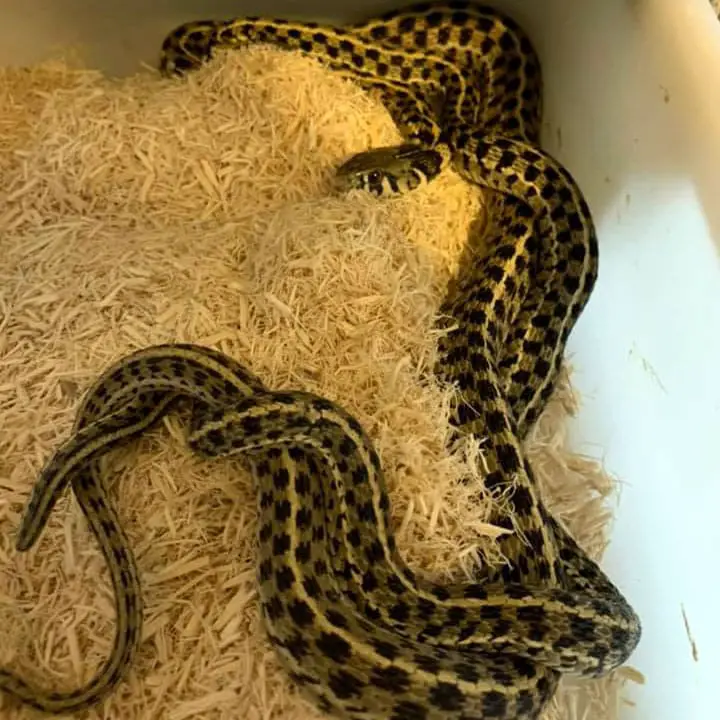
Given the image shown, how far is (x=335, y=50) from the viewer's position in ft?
6.93

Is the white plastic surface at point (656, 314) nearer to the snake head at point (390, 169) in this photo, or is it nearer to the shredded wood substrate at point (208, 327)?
the shredded wood substrate at point (208, 327)

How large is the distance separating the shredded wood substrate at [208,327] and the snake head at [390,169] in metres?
0.04

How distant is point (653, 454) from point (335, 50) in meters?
1.15

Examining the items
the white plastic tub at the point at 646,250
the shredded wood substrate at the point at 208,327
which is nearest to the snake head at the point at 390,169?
the shredded wood substrate at the point at 208,327

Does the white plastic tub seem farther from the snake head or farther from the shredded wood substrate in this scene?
the snake head

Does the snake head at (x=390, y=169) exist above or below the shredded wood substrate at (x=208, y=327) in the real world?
above

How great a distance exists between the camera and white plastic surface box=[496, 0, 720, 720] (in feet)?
5.22

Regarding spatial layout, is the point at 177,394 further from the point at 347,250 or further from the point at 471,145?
the point at 471,145

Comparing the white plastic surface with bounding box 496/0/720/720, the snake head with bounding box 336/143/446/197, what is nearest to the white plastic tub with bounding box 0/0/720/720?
the white plastic surface with bounding box 496/0/720/720

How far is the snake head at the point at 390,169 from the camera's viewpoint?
193 cm

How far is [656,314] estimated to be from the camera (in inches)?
70.7

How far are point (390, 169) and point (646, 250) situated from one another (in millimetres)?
558

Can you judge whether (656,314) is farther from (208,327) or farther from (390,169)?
(208,327)

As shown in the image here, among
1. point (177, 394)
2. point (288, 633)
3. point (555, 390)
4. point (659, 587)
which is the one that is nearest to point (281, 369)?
point (177, 394)
